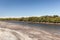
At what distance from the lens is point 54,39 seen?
1554 cm

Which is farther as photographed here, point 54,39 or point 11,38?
point 54,39

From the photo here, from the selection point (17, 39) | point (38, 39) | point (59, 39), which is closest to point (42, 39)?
point (38, 39)

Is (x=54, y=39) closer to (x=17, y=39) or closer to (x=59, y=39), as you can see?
(x=59, y=39)

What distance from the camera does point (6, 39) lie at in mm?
13977

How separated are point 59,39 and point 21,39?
156 inches

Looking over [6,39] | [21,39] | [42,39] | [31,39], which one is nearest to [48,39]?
[42,39]

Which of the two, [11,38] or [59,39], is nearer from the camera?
[11,38]

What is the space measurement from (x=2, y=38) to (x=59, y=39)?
18.7ft

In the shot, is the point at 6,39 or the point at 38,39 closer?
the point at 6,39

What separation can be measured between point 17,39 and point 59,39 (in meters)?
Answer: 4.39

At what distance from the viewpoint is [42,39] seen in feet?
50.9

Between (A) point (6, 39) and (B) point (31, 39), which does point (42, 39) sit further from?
(A) point (6, 39)

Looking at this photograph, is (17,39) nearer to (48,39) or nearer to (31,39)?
(31,39)

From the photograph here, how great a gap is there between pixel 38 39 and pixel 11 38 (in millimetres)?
2862
